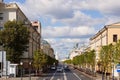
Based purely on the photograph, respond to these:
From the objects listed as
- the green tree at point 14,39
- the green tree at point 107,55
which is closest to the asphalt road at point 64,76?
the green tree at point 14,39

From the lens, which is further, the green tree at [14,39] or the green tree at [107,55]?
the green tree at [14,39]

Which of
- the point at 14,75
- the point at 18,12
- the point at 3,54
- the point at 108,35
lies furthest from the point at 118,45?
the point at 108,35

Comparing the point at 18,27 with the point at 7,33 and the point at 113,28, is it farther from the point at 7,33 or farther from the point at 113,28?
the point at 113,28

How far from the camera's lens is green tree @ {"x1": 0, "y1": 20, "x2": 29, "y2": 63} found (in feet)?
263

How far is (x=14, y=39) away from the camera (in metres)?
80.4

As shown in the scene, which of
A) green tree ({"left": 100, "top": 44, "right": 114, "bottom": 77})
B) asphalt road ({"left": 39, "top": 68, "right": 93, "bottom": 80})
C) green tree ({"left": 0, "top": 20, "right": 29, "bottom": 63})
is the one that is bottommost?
asphalt road ({"left": 39, "top": 68, "right": 93, "bottom": 80})

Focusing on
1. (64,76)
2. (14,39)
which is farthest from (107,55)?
(64,76)

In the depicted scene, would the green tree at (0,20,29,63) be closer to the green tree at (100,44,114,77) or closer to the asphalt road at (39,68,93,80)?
the asphalt road at (39,68,93,80)

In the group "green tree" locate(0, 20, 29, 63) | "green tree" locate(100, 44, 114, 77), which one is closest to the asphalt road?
"green tree" locate(0, 20, 29, 63)

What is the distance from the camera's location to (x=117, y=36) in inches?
4126

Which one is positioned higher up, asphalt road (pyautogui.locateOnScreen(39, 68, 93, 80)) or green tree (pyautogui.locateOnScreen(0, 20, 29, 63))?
green tree (pyautogui.locateOnScreen(0, 20, 29, 63))

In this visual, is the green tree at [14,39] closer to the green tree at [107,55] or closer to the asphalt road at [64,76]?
the asphalt road at [64,76]

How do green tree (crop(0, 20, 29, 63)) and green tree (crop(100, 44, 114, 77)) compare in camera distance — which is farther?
green tree (crop(0, 20, 29, 63))

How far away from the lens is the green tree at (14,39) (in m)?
80.2
